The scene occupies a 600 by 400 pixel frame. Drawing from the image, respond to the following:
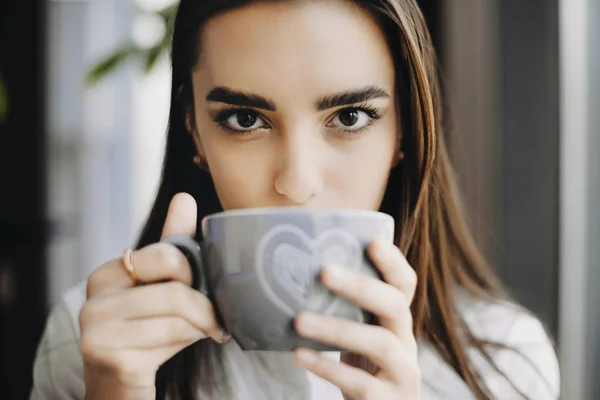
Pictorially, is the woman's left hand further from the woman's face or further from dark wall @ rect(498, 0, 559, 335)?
dark wall @ rect(498, 0, 559, 335)

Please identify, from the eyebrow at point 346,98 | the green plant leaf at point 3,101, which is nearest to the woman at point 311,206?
the eyebrow at point 346,98

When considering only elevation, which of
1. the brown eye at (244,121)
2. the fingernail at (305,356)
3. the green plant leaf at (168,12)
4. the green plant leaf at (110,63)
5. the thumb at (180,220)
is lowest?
the fingernail at (305,356)

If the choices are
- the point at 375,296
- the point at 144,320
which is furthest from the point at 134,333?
the point at 375,296

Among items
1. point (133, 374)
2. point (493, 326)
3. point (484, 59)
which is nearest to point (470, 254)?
point (493, 326)

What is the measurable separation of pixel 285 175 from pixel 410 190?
89 mm

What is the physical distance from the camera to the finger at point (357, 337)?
253 millimetres

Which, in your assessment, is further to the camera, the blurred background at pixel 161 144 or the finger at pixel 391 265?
the blurred background at pixel 161 144

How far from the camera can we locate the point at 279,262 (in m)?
0.25

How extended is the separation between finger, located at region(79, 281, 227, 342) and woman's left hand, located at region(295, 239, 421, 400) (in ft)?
0.15

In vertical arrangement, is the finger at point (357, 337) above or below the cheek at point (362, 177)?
below

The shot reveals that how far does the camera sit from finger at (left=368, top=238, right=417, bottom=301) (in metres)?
0.25

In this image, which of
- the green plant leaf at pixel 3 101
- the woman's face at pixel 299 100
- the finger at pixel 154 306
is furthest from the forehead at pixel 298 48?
the green plant leaf at pixel 3 101

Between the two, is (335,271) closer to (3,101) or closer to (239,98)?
(239,98)

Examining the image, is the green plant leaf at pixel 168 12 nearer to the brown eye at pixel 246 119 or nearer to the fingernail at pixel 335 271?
the brown eye at pixel 246 119
